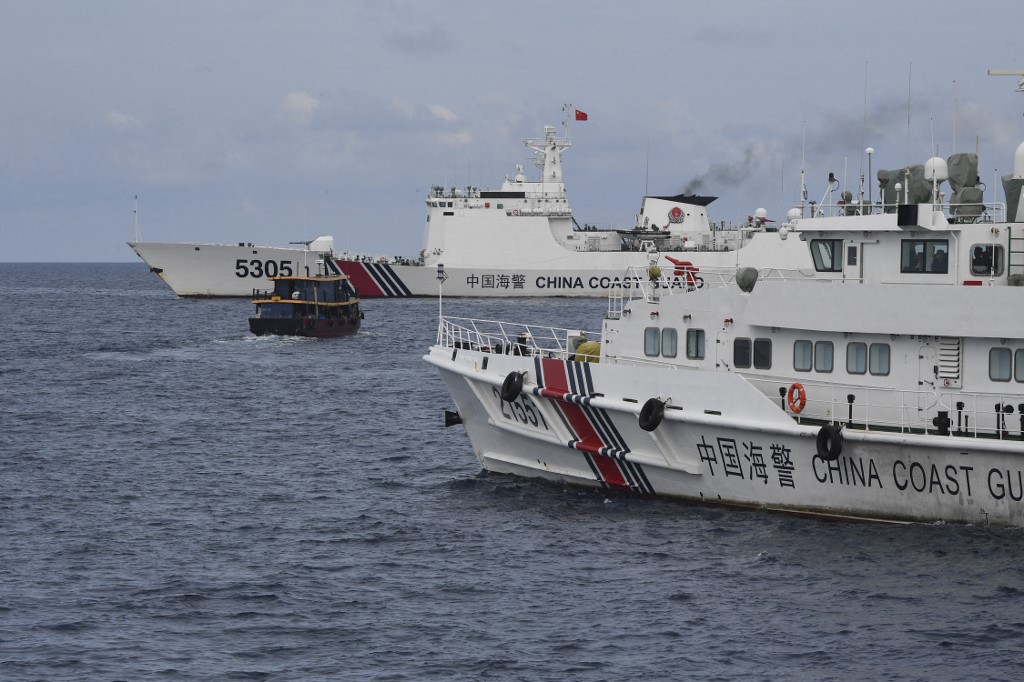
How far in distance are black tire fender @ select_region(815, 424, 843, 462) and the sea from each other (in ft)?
4.08

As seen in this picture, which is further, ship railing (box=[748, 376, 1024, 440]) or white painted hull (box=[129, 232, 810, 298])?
white painted hull (box=[129, 232, 810, 298])

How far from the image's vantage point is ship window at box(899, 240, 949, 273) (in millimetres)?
19719

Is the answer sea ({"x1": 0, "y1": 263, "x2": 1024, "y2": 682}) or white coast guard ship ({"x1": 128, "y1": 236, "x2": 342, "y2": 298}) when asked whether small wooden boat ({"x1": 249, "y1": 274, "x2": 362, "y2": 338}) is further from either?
sea ({"x1": 0, "y1": 263, "x2": 1024, "y2": 682})

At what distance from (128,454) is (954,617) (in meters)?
17.9

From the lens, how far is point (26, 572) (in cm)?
1812

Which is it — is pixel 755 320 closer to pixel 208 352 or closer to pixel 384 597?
pixel 384 597

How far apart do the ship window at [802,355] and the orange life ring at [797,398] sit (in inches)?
27.0

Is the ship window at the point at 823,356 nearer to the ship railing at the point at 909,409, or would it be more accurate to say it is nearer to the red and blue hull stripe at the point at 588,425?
the ship railing at the point at 909,409

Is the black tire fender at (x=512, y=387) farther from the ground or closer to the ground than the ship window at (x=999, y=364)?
closer to the ground

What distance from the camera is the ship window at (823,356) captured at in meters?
20.0

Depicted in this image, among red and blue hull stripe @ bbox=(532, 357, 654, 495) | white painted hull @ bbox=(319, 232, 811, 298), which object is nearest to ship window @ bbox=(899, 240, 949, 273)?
red and blue hull stripe @ bbox=(532, 357, 654, 495)

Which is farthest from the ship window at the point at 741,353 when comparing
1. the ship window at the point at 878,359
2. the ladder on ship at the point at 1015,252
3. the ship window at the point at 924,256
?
the ladder on ship at the point at 1015,252

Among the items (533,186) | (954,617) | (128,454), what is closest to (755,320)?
(954,617)

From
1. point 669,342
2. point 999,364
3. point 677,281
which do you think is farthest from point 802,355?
point 677,281
